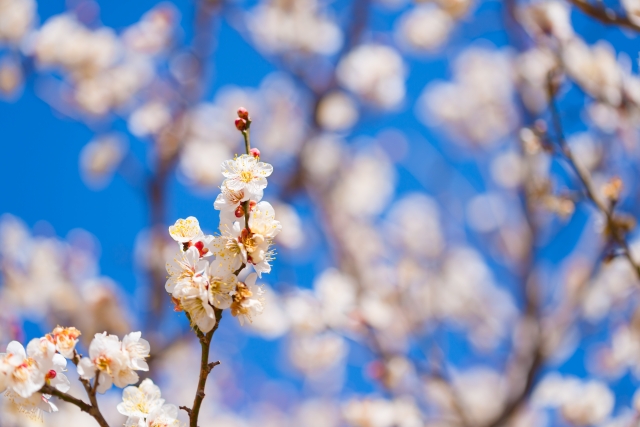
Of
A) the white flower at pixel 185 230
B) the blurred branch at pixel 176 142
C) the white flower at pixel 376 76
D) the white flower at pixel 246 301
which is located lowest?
the white flower at pixel 246 301

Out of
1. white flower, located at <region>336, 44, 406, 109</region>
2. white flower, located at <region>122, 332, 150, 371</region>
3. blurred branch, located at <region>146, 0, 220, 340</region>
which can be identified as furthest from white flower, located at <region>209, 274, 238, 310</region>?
white flower, located at <region>336, 44, 406, 109</region>

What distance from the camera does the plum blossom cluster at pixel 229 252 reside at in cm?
129

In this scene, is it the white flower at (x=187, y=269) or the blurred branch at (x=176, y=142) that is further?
the blurred branch at (x=176, y=142)

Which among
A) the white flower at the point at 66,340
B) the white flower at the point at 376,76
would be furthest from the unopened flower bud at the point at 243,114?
the white flower at the point at 376,76

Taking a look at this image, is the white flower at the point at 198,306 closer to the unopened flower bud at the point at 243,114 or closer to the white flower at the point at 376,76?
the unopened flower bud at the point at 243,114

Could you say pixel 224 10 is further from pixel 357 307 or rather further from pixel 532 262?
pixel 532 262

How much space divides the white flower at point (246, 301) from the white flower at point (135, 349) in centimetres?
26

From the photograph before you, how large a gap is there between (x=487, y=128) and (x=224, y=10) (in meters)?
3.81

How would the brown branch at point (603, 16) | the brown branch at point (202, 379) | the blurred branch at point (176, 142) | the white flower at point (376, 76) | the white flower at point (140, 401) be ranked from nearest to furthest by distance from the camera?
the brown branch at point (202, 379)
the white flower at point (140, 401)
the brown branch at point (603, 16)
the blurred branch at point (176, 142)
the white flower at point (376, 76)

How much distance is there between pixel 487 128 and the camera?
6.73 metres

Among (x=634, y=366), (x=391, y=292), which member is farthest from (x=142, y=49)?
(x=634, y=366)

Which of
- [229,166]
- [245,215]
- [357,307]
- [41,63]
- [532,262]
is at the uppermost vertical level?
[41,63]

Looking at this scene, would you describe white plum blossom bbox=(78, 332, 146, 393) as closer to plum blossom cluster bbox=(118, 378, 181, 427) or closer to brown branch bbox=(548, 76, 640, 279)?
plum blossom cluster bbox=(118, 378, 181, 427)

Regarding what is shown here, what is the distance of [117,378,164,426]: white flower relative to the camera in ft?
4.56
